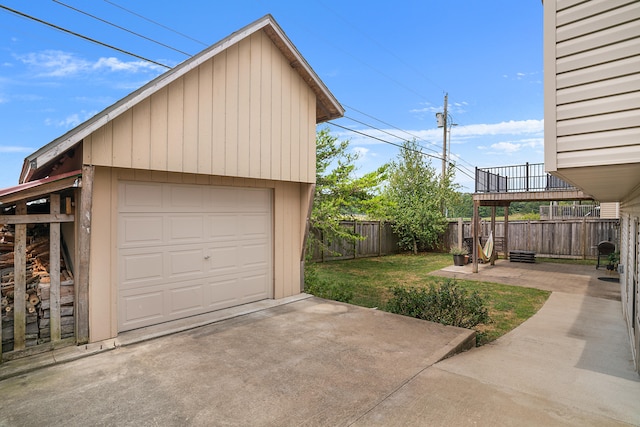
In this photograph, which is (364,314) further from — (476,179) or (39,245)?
(476,179)

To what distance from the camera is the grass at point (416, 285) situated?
5949mm

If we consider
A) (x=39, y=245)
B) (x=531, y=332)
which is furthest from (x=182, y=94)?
(x=531, y=332)

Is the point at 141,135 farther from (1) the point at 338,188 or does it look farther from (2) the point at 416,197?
(2) the point at 416,197

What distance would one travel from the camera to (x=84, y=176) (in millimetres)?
3785

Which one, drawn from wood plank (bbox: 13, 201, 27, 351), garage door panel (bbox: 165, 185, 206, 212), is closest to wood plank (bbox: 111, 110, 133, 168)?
garage door panel (bbox: 165, 185, 206, 212)

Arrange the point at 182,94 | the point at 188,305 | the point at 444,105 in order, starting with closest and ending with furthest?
the point at 182,94
the point at 188,305
the point at 444,105

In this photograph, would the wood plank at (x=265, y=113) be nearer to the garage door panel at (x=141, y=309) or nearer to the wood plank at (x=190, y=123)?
the wood plank at (x=190, y=123)

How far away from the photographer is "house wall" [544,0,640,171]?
250cm

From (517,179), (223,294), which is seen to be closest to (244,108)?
(223,294)

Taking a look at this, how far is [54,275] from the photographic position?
3.82m

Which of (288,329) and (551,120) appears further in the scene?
(288,329)

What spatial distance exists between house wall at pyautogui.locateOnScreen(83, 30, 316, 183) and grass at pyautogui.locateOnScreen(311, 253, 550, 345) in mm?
3260

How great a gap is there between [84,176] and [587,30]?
5.01 meters

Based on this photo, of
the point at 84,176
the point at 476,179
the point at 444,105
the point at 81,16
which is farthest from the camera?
the point at 444,105
